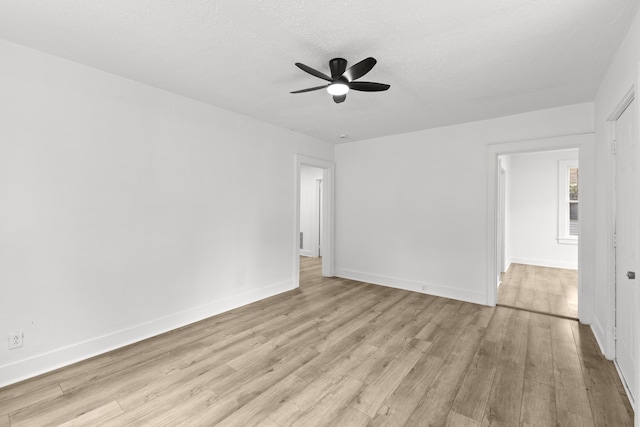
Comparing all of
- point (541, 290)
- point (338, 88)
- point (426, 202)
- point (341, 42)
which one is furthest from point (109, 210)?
point (541, 290)

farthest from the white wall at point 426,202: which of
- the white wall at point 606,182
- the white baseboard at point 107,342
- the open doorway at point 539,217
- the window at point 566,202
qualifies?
the window at point 566,202

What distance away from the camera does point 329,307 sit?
3801 mm

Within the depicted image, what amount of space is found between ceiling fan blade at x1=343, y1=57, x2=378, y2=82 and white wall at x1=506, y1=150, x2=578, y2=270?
586cm

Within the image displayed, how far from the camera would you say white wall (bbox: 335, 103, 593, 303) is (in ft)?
12.8

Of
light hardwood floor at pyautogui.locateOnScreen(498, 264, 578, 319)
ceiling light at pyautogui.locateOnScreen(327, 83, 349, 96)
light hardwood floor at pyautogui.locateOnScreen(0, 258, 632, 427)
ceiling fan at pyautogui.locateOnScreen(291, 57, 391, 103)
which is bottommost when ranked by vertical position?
light hardwood floor at pyautogui.locateOnScreen(0, 258, 632, 427)

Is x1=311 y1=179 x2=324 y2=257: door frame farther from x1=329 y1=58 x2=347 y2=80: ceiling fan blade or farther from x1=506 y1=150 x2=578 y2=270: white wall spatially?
x1=329 y1=58 x2=347 y2=80: ceiling fan blade

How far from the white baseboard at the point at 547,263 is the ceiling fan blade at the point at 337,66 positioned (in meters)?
6.74

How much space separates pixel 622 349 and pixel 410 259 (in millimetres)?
2562

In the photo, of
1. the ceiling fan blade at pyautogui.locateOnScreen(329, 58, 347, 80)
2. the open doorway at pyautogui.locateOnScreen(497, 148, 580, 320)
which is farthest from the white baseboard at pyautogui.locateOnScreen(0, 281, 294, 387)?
the open doorway at pyautogui.locateOnScreen(497, 148, 580, 320)

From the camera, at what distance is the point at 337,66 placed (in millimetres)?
2277

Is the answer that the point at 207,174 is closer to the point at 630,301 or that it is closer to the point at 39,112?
the point at 39,112

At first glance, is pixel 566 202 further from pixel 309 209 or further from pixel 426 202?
pixel 309 209

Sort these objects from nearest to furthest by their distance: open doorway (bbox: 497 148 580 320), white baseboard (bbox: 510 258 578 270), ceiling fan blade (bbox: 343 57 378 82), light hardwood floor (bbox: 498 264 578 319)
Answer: ceiling fan blade (bbox: 343 57 378 82)
light hardwood floor (bbox: 498 264 578 319)
open doorway (bbox: 497 148 580 320)
white baseboard (bbox: 510 258 578 270)

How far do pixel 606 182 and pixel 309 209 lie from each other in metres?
5.81
